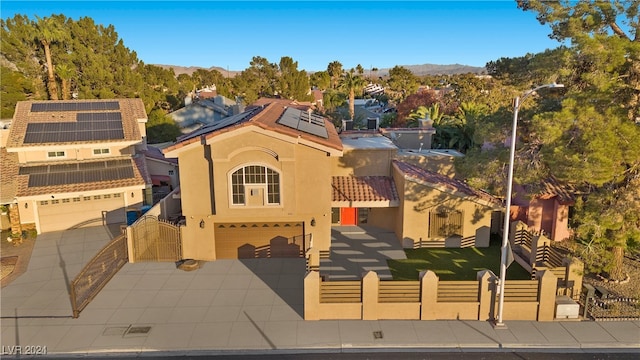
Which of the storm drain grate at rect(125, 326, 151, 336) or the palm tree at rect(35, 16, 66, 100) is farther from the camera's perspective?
the palm tree at rect(35, 16, 66, 100)

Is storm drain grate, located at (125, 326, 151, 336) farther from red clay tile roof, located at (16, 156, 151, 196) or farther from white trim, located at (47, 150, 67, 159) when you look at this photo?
white trim, located at (47, 150, 67, 159)

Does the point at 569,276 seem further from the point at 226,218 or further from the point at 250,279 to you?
the point at 226,218

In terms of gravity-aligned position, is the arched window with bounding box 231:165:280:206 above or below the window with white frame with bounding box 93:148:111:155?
below

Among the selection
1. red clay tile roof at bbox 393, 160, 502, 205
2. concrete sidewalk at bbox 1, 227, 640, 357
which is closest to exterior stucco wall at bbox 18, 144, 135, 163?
concrete sidewalk at bbox 1, 227, 640, 357

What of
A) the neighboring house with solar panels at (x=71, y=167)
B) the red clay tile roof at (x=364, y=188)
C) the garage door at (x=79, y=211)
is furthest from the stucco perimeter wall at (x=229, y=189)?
the garage door at (x=79, y=211)

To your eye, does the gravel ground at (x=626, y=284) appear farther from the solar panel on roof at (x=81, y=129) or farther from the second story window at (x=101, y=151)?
the second story window at (x=101, y=151)

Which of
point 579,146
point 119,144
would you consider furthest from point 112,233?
point 579,146

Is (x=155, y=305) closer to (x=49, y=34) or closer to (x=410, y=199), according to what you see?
(x=410, y=199)
